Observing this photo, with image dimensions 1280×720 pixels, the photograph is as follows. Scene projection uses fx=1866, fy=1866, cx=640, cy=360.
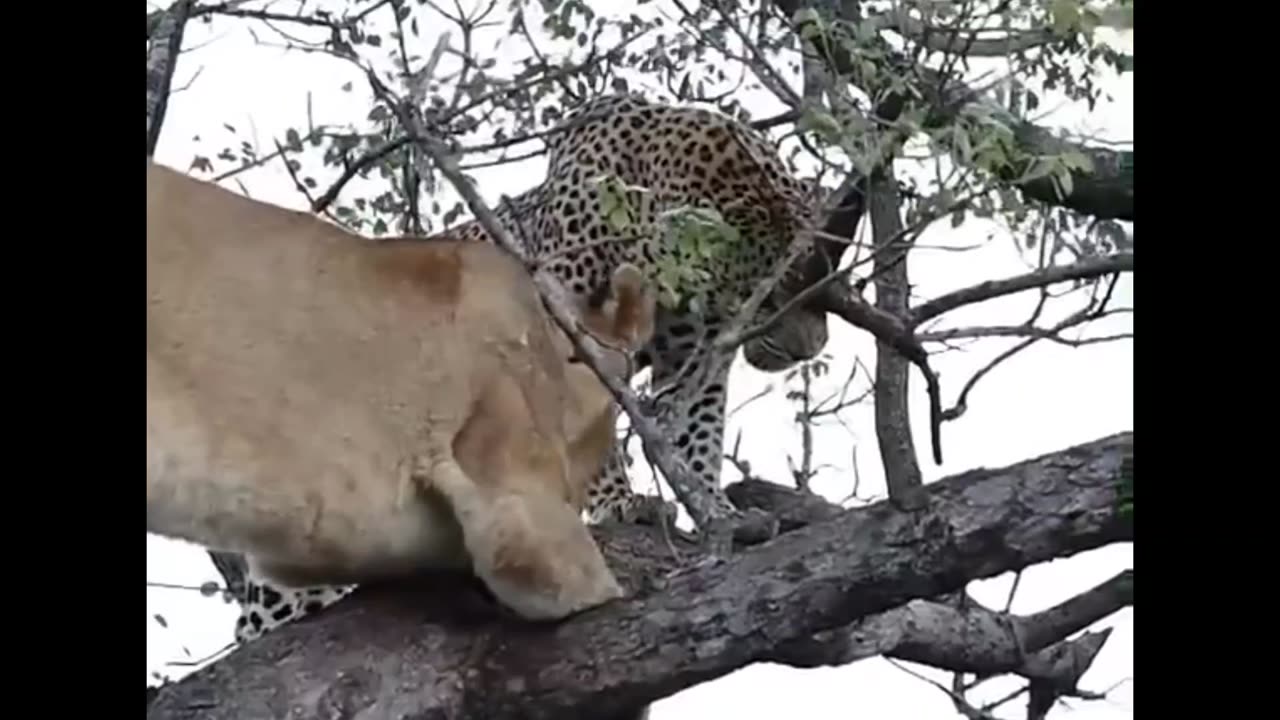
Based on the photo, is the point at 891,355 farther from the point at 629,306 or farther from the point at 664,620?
the point at 664,620

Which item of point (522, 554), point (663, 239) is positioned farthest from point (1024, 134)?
point (522, 554)

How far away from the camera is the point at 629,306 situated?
232 cm

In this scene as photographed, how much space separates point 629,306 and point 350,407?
523 millimetres

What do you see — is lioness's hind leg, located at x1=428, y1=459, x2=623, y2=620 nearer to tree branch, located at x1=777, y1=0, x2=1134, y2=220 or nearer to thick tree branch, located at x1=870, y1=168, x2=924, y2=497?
thick tree branch, located at x1=870, y1=168, x2=924, y2=497

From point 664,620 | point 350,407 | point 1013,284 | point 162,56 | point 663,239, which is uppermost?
point 162,56

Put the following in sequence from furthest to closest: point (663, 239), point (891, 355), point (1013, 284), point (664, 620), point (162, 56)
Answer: point (891, 355)
point (663, 239)
point (162, 56)
point (1013, 284)
point (664, 620)

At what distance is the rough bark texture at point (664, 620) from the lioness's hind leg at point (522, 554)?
26 millimetres

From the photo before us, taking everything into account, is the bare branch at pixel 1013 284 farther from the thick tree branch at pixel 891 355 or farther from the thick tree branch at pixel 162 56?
the thick tree branch at pixel 162 56

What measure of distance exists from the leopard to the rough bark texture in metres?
0.54

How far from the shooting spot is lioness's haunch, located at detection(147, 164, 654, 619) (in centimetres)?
177

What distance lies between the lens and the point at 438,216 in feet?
9.18

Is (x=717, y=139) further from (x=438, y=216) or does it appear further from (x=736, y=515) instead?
(x=736, y=515)

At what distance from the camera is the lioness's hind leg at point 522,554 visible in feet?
6.24
